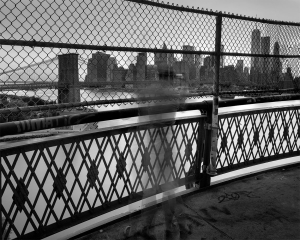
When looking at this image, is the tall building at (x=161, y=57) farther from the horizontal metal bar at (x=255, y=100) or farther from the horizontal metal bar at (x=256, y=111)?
the horizontal metal bar at (x=256, y=111)

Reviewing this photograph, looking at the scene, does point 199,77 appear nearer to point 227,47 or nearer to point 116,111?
point 227,47

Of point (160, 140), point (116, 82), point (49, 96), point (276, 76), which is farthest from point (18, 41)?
point (276, 76)

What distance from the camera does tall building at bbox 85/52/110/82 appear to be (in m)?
2.93

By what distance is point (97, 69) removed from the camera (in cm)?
299

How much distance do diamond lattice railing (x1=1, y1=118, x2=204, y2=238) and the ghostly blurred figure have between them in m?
0.01

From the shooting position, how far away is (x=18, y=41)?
255 cm

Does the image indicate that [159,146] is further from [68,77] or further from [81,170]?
[68,77]

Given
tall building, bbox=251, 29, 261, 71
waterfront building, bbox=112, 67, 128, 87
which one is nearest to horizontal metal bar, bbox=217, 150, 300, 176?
tall building, bbox=251, 29, 261, 71

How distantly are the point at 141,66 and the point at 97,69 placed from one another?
55 cm

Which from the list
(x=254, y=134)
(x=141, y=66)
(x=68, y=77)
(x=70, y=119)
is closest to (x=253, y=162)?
(x=254, y=134)

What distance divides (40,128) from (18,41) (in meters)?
0.78

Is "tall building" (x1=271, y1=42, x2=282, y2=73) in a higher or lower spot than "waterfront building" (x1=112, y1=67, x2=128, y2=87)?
higher

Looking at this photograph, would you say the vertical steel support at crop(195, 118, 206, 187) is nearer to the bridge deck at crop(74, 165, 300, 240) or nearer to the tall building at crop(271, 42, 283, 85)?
the bridge deck at crop(74, 165, 300, 240)

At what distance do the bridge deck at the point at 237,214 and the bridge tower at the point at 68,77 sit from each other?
1503 mm
